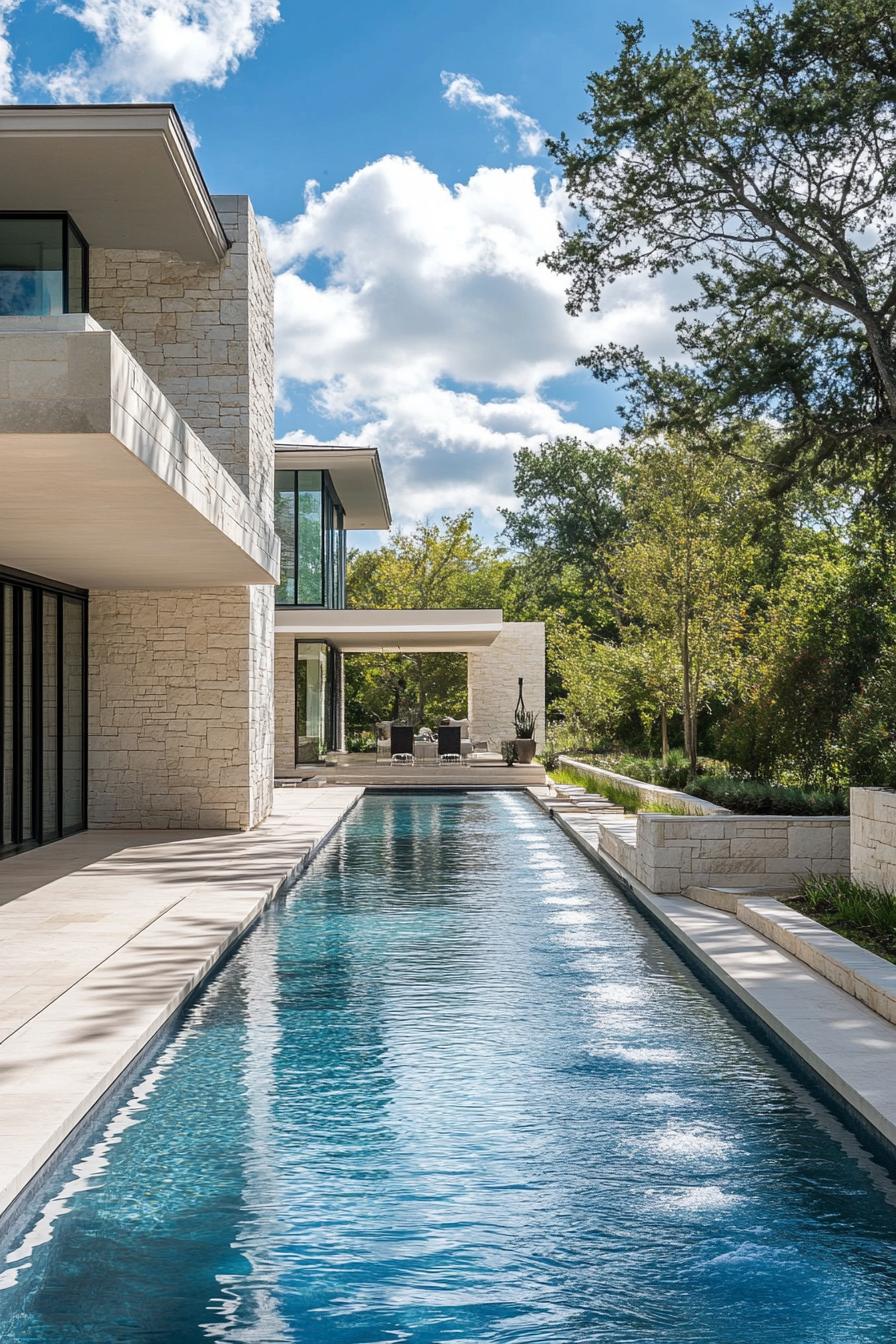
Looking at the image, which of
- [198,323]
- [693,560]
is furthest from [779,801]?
[693,560]

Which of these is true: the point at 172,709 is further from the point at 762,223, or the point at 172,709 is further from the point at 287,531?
the point at 287,531

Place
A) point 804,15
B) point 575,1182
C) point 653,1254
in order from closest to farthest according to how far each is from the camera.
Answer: point 653,1254 < point 575,1182 < point 804,15

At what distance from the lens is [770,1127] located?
4.96m

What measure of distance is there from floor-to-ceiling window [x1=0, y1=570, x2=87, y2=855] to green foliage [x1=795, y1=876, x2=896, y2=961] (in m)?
7.56

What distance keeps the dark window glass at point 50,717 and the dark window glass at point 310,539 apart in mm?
12435

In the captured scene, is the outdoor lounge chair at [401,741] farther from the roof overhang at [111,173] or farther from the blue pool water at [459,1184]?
the blue pool water at [459,1184]

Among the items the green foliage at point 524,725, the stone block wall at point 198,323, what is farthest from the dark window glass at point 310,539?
the stone block wall at point 198,323

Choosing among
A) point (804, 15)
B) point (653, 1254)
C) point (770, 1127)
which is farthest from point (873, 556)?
point (653, 1254)

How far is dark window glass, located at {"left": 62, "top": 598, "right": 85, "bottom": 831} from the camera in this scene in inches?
555

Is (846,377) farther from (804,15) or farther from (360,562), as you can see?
(360,562)

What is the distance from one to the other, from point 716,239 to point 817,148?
1.87 m

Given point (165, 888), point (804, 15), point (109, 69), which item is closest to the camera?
point (165, 888)

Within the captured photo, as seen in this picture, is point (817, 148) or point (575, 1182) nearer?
point (575, 1182)

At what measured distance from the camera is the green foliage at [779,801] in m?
11.1
